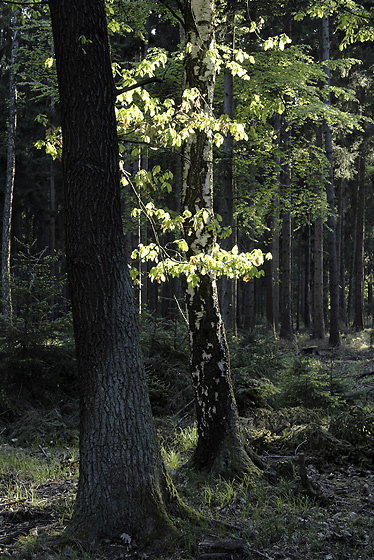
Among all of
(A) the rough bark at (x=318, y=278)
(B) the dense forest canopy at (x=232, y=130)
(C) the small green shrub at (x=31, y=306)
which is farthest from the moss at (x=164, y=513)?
(A) the rough bark at (x=318, y=278)

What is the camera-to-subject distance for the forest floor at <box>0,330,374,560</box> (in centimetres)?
391

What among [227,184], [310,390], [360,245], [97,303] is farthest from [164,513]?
[360,245]

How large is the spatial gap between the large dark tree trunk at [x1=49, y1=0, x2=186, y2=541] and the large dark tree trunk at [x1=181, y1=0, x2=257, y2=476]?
4.98 ft

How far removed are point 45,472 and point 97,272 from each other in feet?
10.9

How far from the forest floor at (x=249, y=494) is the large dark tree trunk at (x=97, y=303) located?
409 mm

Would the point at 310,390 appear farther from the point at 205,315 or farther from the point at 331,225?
the point at 331,225

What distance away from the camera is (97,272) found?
13.5 feet

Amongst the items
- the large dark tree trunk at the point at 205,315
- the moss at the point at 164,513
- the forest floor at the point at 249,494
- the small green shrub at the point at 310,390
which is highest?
the large dark tree trunk at the point at 205,315

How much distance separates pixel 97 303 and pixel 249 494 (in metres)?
2.61

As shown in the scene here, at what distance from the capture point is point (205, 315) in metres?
5.64

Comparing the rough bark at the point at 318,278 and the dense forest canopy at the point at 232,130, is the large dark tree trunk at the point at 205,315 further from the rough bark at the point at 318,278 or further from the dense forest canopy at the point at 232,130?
the rough bark at the point at 318,278

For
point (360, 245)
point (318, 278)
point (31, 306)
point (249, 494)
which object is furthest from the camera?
point (360, 245)

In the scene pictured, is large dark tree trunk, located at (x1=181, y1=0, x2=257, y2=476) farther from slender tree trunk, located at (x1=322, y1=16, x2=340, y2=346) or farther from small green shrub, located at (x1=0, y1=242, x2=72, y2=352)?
slender tree trunk, located at (x1=322, y1=16, x2=340, y2=346)

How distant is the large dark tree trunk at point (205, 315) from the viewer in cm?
559
